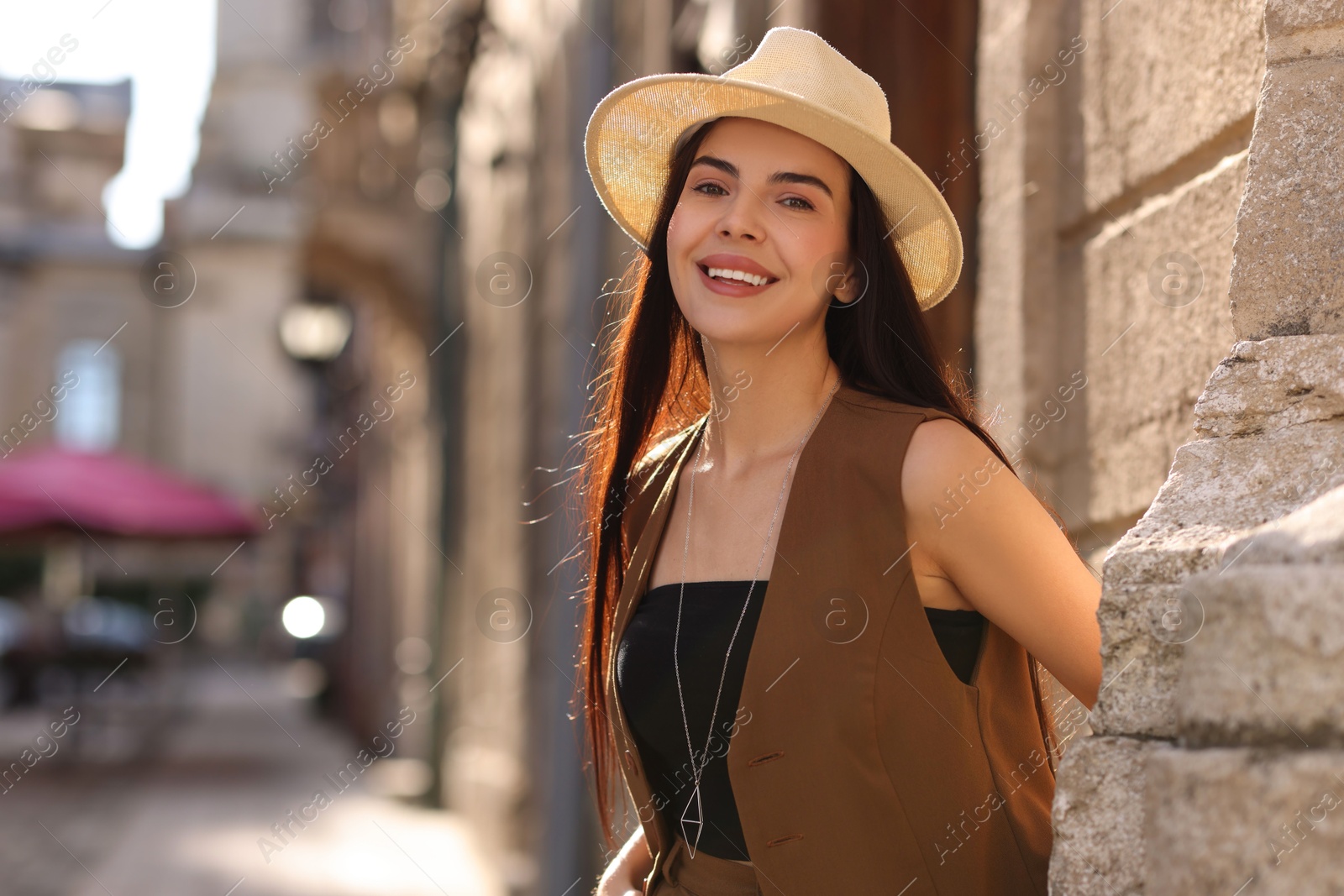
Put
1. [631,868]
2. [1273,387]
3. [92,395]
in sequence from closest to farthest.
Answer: [1273,387]
[631,868]
[92,395]

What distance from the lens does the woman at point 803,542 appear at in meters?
1.77

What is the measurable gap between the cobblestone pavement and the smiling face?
21.4 feet

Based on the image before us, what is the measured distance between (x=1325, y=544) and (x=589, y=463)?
59.8 inches

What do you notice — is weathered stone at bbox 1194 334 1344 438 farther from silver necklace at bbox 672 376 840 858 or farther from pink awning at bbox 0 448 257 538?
pink awning at bbox 0 448 257 538

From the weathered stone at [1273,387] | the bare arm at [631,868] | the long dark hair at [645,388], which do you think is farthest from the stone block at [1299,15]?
the bare arm at [631,868]

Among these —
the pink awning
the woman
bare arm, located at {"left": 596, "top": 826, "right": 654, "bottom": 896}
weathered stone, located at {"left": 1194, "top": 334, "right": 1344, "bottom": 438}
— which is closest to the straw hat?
the woman

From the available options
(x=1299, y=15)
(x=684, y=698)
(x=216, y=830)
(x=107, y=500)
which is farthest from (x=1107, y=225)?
(x=107, y=500)

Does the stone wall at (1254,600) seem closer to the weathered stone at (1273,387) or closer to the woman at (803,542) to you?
the weathered stone at (1273,387)

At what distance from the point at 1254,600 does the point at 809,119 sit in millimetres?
1059

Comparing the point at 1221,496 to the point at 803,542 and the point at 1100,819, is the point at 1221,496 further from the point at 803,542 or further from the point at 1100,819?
the point at 803,542

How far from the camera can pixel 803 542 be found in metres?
1.86

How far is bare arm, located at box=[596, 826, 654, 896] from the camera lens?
2201mm

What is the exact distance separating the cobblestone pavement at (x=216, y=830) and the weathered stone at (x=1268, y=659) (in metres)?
7.21

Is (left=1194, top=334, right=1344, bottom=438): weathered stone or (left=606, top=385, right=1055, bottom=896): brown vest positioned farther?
(left=606, top=385, right=1055, bottom=896): brown vest
